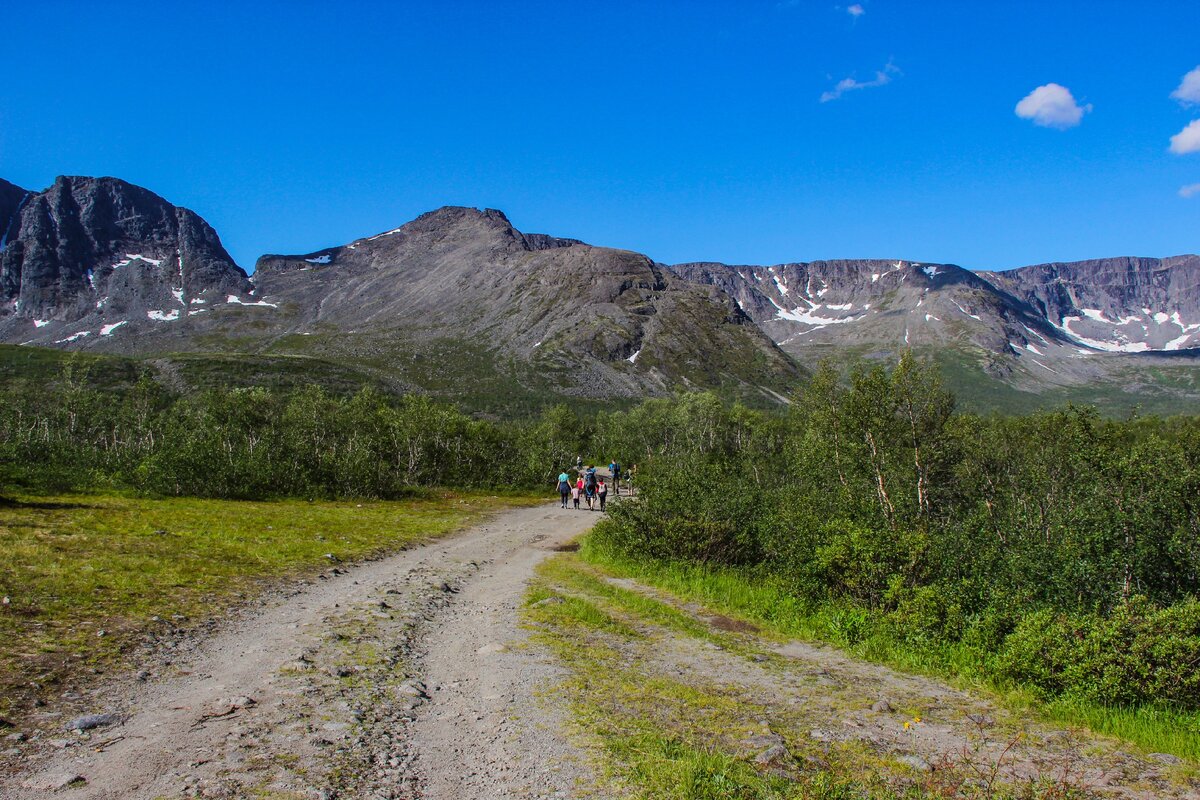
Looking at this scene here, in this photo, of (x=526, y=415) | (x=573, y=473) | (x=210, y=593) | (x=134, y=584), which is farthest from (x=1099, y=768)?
(x=526, y=415)

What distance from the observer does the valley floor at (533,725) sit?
661cm

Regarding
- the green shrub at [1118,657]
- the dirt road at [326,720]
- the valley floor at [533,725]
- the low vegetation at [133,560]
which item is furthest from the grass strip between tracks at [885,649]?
the low vegetation at [133,560]

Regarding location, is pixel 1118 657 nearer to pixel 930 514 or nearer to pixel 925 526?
pixel 925 526

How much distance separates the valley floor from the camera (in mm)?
6605

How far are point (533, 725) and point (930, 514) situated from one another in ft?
70.0

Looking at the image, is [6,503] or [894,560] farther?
[6,503]

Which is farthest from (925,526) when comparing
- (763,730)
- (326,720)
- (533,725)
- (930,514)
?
(326,720)

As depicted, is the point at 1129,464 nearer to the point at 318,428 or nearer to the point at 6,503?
the point at 6,503

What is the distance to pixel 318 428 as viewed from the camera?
56094mm

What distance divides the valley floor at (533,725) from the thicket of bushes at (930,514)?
184 cm

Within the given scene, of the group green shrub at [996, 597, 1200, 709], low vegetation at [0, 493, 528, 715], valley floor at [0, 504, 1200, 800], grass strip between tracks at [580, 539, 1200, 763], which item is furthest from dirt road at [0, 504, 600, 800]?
green shrub at [996, 597, 1200, 709]

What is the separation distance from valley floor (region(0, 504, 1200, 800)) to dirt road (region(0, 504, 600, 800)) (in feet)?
0.10

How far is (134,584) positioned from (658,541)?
13.7 meters

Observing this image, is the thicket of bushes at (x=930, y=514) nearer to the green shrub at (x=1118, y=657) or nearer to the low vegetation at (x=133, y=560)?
the green shrub at (x=1118, y=657)
